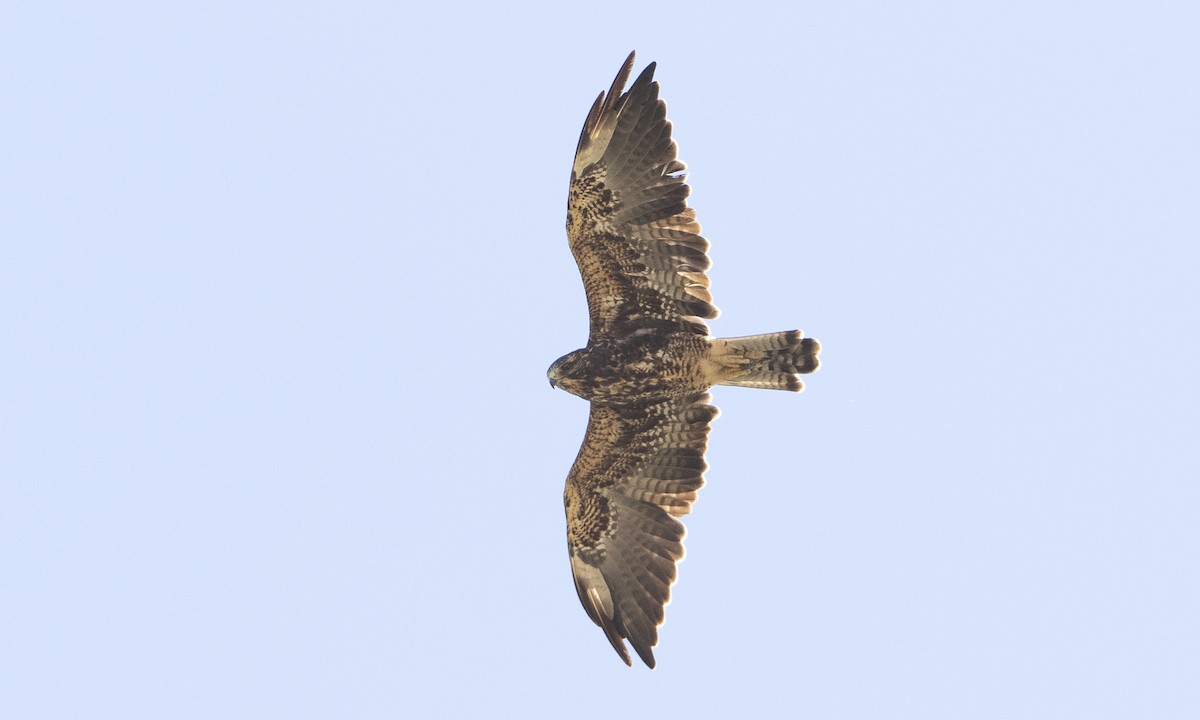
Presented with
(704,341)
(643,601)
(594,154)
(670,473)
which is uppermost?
(594,154)

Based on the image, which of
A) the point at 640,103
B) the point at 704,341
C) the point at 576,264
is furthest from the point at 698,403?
the point at 640,103

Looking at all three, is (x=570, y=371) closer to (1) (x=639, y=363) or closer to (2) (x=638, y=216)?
(1) (x=639, y=363)

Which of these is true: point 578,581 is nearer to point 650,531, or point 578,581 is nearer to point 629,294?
point 650,531

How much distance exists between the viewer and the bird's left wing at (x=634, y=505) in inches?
573

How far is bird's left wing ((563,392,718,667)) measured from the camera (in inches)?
573

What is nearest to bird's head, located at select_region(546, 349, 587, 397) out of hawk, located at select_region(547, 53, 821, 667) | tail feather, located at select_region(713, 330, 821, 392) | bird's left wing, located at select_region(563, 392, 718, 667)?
hawk, located at select_region(547, 53, 821, 667)

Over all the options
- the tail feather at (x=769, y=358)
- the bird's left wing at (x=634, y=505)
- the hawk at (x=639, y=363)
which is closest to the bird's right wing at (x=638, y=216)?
the hawk at (x=639, y=363)

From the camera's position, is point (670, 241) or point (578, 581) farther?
point (578, 581)

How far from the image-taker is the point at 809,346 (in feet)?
45.7

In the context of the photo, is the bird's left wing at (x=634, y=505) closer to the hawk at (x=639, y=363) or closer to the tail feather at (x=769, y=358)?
→ the hawk at (x=639, y=363)

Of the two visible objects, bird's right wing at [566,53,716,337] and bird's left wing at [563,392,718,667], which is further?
bird's left wing at [563,392,718,667]

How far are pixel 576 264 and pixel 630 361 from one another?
988 mm

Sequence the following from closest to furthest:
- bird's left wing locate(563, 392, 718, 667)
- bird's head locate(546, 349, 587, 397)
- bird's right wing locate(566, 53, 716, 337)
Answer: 1. bird's right wing locate(566, 53, 716, 337)
2. bird's head locate(546, 349, 587, 397)
3. bird's left wing locate(563, 392, 718, 667)

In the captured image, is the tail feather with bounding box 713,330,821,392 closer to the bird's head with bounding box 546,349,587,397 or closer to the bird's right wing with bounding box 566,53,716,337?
the bird's right wing with bounding box 566,53,716,337
